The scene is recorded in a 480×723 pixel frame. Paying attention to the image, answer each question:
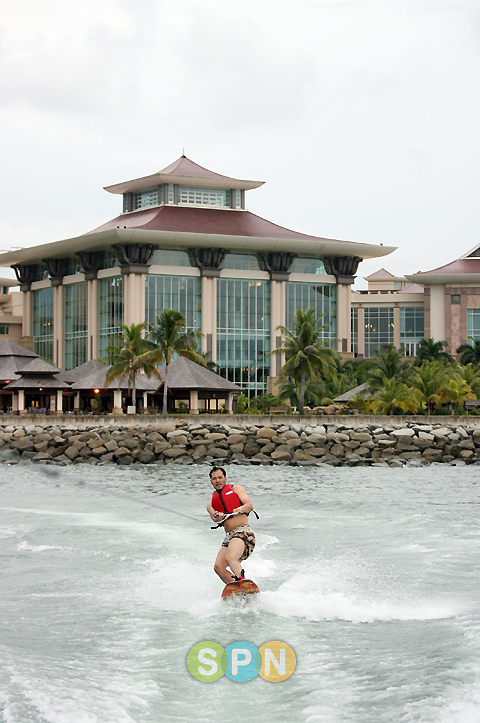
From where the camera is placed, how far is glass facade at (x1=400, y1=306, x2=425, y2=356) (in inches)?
4323

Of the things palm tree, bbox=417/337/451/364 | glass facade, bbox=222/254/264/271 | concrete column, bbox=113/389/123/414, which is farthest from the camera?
palm tree, bbox=417/337/451/364

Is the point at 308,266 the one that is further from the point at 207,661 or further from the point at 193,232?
the point at 207,661

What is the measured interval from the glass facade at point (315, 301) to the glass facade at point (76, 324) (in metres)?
20.8

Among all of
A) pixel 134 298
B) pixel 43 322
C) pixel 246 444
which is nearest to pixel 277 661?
pixel 246 444

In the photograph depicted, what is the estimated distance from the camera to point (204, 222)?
Result: 90000 millimetres

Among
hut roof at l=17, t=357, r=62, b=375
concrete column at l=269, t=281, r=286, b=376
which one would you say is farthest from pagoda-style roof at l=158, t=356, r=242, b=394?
concrete column at l=269, t=281, r=286, b=376

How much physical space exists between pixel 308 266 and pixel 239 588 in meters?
81.4

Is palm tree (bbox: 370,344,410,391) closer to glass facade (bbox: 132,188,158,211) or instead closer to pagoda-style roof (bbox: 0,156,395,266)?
pagoda-style roof (bbox: 0,156,395,266)

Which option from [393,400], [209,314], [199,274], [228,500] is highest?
[199,274]

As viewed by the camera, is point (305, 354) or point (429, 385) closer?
point (429, 385)

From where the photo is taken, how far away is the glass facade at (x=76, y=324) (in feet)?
303

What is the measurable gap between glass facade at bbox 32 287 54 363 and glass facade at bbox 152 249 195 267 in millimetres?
16269

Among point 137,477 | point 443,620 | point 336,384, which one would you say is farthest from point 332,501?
point 336,384

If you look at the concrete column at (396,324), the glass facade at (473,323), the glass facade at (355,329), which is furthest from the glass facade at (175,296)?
the concrete column at (396,324)
